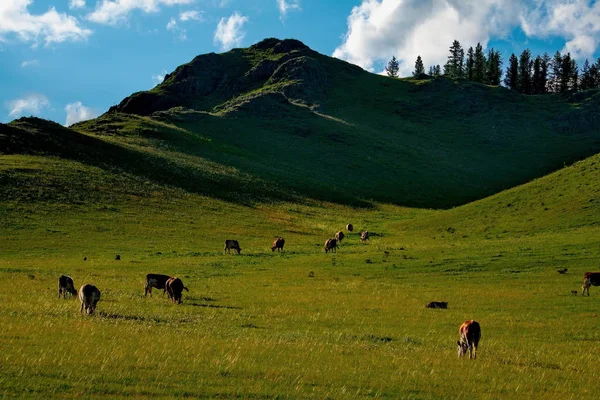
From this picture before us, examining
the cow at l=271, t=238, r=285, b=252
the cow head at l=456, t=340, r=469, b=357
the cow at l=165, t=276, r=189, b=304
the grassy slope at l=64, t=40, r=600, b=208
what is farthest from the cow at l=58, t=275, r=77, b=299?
the grassy slope at l=64, t=40, r=600, b=208

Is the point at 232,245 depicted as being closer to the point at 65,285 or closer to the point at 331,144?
the point at 65,285

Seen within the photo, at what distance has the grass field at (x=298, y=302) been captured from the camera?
1437cm

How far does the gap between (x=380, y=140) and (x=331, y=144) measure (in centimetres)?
1715

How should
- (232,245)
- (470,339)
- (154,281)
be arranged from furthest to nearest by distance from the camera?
1. (232,245)
2. (154,281)
3. (470,339)

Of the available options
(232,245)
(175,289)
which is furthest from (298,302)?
(232,245)

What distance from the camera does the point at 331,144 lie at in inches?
5950

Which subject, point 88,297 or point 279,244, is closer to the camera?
point 88,297

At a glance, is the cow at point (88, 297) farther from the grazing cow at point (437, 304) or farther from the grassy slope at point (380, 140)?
the grassy slope at point (380, 140)

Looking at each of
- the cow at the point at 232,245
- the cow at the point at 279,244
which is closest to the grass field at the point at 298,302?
the cow at the point at 232,245

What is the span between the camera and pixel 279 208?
90438 millimetres

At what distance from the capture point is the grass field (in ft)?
47.1

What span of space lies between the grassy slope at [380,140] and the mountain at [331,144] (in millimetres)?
351

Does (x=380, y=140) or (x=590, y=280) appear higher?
(x=380, y=140)

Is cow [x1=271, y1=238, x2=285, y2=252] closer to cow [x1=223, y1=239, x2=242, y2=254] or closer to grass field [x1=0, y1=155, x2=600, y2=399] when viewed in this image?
grass field [x1=0, y1=155, x2=600, y2=399]
